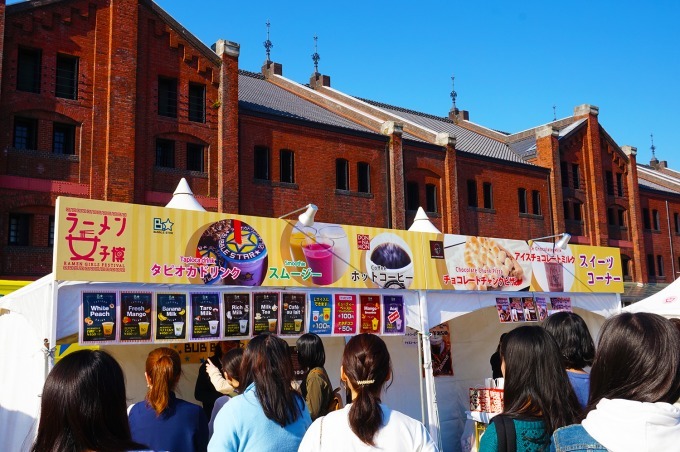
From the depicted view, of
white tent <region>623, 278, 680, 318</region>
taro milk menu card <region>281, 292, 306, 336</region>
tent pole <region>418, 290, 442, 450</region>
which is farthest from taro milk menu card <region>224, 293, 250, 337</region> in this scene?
white tent <region>623, 278, 680, 318</region>

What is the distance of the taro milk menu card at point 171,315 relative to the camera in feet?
29.1

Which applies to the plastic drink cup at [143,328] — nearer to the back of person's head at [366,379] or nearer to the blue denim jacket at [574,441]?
the back of person's head at [366,379]

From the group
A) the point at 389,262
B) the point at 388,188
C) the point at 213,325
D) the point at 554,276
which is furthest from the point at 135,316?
the point at 388,188

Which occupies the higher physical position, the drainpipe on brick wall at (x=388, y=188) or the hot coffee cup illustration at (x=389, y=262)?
the drainpipe on brick wall at (x=388, y=188)

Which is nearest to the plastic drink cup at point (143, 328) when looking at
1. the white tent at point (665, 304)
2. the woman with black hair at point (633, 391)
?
the woman with black hair at point (633, 391)

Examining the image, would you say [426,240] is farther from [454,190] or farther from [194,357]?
[454,190]

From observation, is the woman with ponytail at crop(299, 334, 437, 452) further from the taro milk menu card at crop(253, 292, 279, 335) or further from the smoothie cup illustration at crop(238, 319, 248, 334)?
the taro milk menu card at crop(253, 292, 279, 335)

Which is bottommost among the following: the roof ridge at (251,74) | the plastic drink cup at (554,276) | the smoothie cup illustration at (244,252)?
the plastic drink cup at (554,276)

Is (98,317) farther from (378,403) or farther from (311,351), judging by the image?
(378,403)

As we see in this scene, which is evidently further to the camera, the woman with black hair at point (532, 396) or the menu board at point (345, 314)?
the menu board at point (345, 314)

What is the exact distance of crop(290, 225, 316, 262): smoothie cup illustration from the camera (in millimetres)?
10312

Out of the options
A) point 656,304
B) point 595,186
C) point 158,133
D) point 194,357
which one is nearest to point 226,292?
point 194,357

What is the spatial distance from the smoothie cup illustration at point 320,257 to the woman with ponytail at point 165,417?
19.6 ft

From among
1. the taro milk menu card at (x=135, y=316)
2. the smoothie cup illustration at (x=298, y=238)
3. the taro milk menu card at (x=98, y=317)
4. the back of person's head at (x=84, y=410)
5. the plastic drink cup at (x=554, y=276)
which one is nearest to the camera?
the back of person's head at (x=84, y=410)
